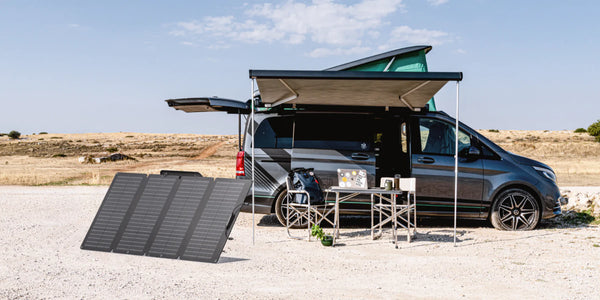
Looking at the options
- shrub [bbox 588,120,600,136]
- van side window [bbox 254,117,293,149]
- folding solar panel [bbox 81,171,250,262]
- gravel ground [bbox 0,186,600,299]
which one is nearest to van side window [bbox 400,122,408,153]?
gravel ground [bbox 0,186,600,299]

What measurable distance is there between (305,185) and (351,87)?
1500 mm

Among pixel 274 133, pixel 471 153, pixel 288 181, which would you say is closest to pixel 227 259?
pixel 288 181

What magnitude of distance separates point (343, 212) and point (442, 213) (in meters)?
1.50

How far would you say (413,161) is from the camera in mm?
7492

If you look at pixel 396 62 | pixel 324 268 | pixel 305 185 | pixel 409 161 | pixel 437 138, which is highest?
pixel 396 62

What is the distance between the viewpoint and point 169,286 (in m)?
4.35

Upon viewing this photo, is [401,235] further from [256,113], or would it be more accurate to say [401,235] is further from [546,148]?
[546,148]

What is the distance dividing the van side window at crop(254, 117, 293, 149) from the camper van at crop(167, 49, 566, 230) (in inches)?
0.6

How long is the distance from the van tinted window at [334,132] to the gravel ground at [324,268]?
4.40 ft

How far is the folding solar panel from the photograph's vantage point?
17.5ft

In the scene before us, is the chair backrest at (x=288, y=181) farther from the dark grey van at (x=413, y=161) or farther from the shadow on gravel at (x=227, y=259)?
the shadow on gravel at (x=227, y=259)

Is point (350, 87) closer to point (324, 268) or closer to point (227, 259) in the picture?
point (324, 268)

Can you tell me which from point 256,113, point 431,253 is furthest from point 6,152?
point 431,253

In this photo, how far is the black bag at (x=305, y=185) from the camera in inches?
269
